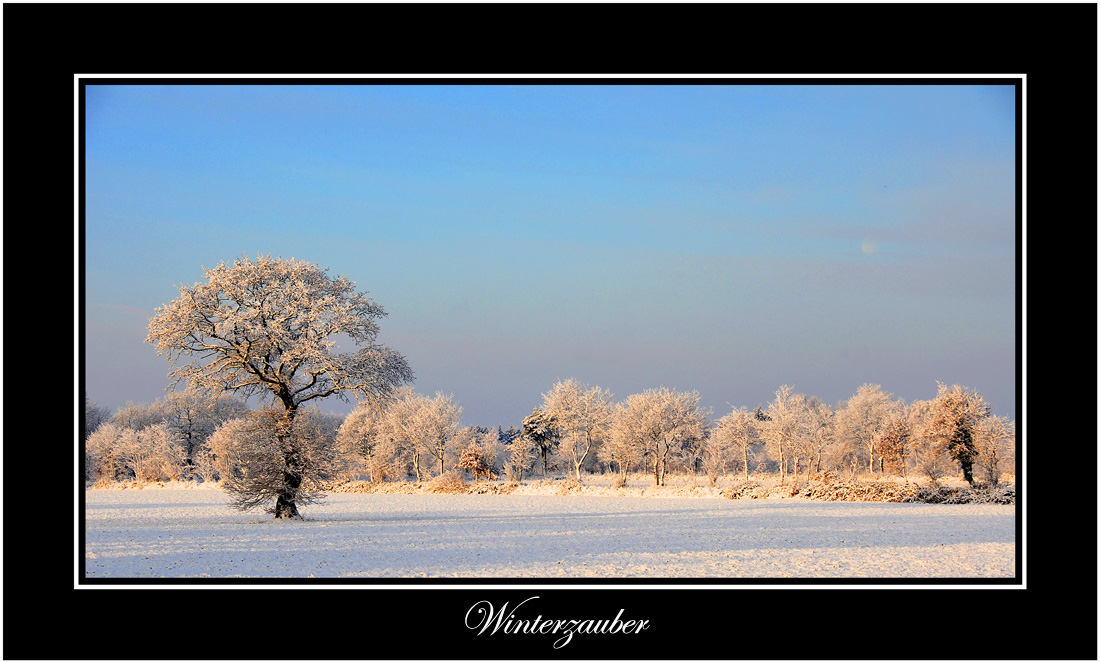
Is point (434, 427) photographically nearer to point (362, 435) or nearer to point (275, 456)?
point (362, 435)

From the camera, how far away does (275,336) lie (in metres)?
21.8

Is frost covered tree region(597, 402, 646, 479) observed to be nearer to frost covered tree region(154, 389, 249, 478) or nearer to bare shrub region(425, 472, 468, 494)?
bare shrub region(425, 472, 468, 494)

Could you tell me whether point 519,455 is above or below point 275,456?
below

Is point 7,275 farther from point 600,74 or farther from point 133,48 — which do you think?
point 600,74

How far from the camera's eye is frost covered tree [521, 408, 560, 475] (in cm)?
7872

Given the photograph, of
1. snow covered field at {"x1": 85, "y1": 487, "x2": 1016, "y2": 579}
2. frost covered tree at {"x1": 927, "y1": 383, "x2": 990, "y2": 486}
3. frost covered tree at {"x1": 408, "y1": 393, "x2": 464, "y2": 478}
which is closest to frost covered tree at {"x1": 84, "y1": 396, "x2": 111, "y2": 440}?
frost covered tree at {"x1": 408, "y1": 393, "x2": 464, "y2": 478}

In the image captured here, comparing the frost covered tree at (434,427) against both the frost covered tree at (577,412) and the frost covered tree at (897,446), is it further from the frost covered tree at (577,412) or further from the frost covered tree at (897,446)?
the frost covered tree at (897,446)

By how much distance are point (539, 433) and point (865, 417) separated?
34123 mm

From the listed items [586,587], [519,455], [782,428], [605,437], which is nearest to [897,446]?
[782,428]

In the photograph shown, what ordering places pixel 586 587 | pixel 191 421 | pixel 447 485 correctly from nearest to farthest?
pixel 586 587 < pixel 447 485 < pixel 191 421

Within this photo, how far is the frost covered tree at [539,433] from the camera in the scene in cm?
7872

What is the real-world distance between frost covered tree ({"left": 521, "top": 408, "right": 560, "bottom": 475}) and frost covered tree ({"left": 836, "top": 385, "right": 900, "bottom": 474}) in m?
29.3

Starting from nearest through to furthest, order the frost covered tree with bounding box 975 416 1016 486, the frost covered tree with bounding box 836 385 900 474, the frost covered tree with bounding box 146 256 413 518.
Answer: the frost covered tree with bounding box 146 256 413 518, the frost covered tree with bounding box 975 416 1016 486, the frost covered tree with bounding box 836 385 900 474

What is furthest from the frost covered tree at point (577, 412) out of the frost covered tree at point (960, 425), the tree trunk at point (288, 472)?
the tree trunk at point (288, 472)
